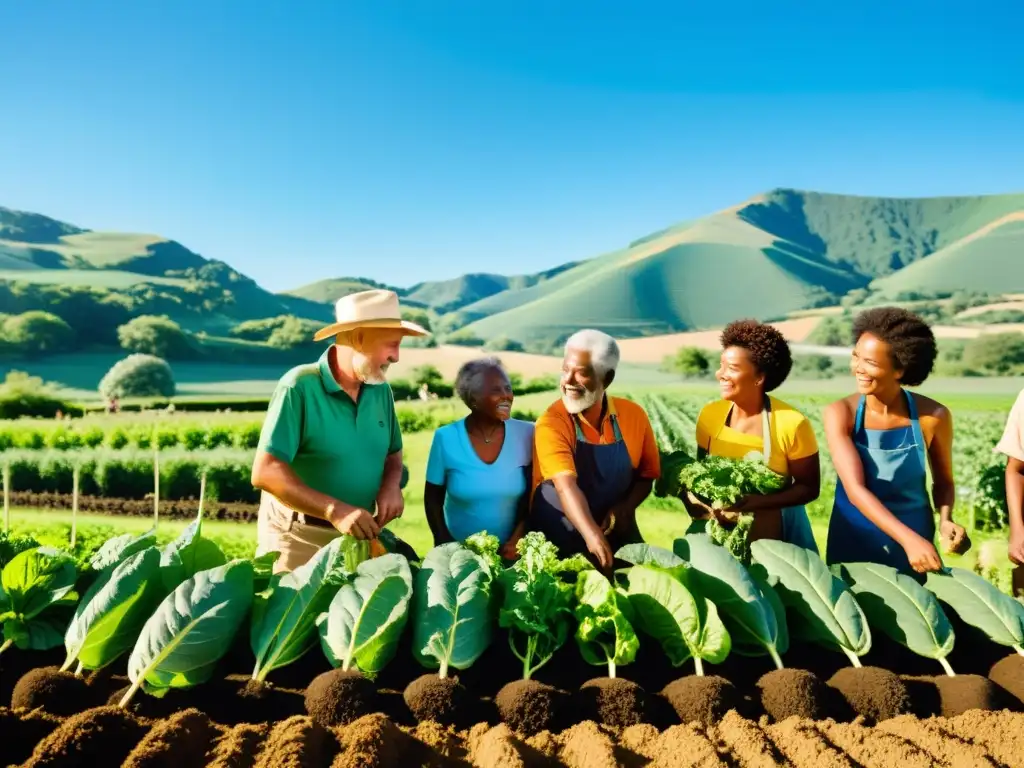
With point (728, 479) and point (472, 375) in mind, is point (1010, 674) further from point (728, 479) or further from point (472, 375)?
point (472, 375)

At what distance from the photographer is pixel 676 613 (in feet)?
7.35

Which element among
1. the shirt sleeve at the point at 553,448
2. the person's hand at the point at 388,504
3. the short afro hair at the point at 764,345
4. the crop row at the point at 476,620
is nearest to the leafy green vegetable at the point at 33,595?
the crop row at the point at 476,620

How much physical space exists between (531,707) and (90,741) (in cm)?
110

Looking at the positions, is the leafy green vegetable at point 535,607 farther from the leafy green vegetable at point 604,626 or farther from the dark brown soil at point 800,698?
the dark brown soil at point 800,698

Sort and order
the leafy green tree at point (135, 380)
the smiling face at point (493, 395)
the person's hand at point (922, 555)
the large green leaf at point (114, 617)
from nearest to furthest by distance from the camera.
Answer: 1. the large green leaf at point (114, 617)
2. the person's hand at point (922, 555)
3. the smiling face at point (493, 395)
4. the leafy green tree at point (135, 380)

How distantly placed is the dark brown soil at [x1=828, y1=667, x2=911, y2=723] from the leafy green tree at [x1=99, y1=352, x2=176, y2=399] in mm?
27724

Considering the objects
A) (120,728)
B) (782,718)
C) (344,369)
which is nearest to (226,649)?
(120,728)

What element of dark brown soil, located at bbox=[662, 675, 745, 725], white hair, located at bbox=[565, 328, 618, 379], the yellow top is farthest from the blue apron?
dark brown soil, located at bbox=[662, 675, 745, 725]

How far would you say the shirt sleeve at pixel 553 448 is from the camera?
2.95m

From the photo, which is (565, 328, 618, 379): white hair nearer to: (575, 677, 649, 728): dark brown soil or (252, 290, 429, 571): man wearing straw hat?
(252, 290, 429, 571): man wearing straw hat

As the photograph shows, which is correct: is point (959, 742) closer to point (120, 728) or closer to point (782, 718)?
point (782, 718)

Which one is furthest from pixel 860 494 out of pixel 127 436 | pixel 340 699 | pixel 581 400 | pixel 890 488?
pixel 127 436

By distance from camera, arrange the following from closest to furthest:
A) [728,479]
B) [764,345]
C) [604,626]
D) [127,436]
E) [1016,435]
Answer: [604,626]
[728,479]
[764,345]
[1016,435]
[127,436]

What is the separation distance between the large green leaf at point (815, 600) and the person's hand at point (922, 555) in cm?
38
